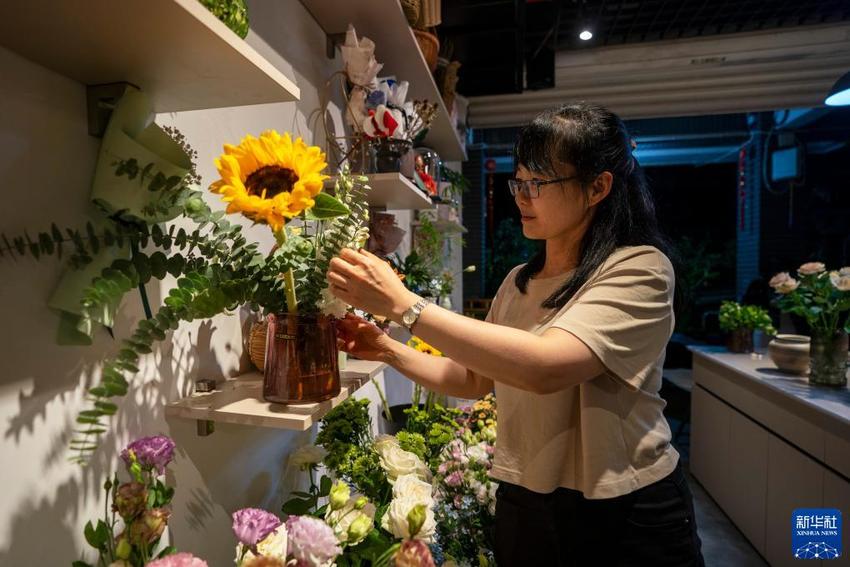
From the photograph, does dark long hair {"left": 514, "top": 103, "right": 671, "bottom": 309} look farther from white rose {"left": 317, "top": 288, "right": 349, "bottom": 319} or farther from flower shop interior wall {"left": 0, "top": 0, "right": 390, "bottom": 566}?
flower shop interior wall {"left": 0, "top": 0, "right": 390, "bottom": 566}

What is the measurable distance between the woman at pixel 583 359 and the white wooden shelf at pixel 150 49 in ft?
1.45

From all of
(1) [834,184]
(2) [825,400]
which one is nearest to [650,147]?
(1) [834,184]

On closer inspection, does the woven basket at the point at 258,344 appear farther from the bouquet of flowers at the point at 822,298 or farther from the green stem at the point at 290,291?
the bouquet of flowers at the point at 822,298

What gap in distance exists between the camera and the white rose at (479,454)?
1238mm

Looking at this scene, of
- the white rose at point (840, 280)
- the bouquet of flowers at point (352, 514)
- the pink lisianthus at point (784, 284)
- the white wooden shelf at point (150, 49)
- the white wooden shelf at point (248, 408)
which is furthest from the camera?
the pink lisianthus at point (784, 284)

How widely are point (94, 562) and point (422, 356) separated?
29.6 inches

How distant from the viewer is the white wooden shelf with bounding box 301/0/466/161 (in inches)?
51.2

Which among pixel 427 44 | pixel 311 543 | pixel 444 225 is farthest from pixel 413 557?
pixel 444 225

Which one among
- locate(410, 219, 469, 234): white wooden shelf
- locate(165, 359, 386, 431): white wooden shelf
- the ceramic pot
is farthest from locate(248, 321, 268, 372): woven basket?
the ceramic pot

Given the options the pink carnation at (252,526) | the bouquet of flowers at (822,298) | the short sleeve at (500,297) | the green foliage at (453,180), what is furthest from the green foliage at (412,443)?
the bouquet of flowers at (822,298)

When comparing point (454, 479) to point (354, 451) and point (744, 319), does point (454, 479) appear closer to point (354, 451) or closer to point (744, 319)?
point (354, 451)

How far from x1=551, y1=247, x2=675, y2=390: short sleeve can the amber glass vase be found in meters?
0.43

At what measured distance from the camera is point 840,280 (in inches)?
85.5

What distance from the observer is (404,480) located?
2.98ft
